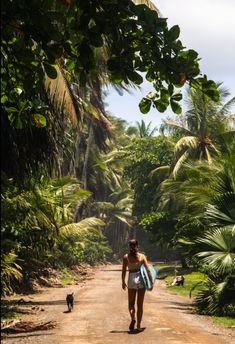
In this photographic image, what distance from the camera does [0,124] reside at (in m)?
7.38

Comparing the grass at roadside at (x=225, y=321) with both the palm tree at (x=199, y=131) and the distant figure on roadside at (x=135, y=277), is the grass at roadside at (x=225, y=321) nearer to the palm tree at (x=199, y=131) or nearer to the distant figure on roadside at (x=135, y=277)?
the distant figure on roadside at (x=135, y=277)

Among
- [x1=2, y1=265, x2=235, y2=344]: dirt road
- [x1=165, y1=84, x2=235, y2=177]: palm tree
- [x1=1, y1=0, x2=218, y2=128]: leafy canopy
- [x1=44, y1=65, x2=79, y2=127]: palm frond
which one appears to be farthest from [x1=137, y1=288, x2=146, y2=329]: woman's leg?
[x1=165, y1=84, x2=235, y2=177]: palm tree

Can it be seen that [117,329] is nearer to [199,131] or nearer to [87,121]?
[199,131]

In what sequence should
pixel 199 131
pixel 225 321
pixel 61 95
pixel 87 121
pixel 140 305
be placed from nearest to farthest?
pixel 140 305
pixel 61 95
pixel 225 321
pixel 199 131
pixel 87 121

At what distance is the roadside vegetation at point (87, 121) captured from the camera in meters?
3.53

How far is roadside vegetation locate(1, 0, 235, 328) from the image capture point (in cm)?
353

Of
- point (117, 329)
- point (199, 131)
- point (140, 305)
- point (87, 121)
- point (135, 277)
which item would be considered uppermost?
point (87, 121)

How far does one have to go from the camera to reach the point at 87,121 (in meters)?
35.2

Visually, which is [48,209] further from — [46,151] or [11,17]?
[11,17]

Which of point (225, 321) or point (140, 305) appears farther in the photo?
point (225, 321)

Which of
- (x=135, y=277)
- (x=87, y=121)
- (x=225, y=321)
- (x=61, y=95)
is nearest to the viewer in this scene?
(x=135, y=277)

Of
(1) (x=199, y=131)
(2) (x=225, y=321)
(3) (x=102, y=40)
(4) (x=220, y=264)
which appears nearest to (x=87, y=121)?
(1) (x=199, y=131)

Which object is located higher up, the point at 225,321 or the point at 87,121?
the point at 87,121

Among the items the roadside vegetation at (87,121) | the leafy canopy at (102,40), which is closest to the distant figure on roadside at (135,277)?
the roadside vegetation at (87,121)
